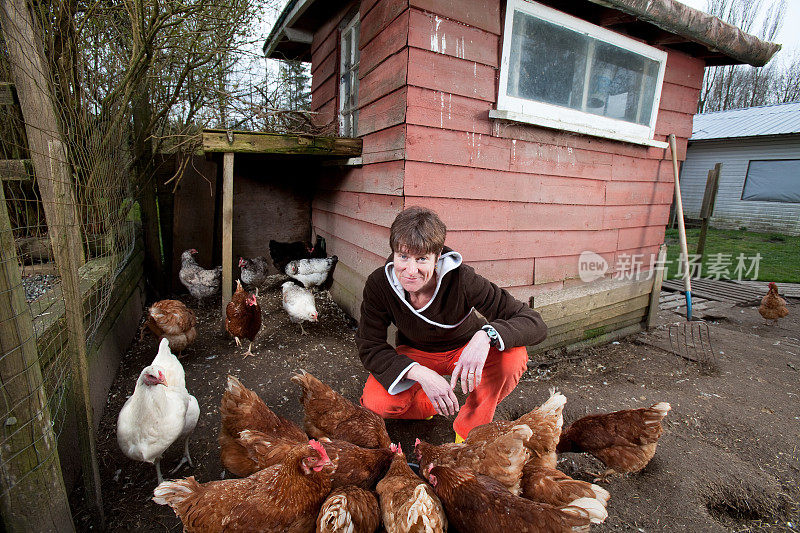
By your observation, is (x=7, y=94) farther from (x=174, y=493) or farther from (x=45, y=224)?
(x=174, y=493)

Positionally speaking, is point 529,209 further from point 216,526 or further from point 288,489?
point 216,526

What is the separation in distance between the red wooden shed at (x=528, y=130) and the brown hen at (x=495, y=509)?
186cm

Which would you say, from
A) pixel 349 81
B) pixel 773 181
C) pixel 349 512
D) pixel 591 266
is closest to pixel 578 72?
pixel 591 266

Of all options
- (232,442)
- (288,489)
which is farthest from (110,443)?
(288,489)

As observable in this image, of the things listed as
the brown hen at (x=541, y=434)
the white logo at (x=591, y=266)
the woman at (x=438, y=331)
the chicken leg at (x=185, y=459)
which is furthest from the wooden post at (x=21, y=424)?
the white logo at (x=591, y=266)

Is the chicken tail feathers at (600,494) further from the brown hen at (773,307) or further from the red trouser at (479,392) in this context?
the brown hen at (773,307)

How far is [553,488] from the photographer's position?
166 centimetres

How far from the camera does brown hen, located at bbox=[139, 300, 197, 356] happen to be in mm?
3188

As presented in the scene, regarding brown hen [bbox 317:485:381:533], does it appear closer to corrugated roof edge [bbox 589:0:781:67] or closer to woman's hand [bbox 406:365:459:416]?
woman's hand [bbox 406:365:459:416]

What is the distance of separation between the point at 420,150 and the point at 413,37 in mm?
768

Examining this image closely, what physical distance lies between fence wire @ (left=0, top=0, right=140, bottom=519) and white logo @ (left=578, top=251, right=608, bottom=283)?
405 cm

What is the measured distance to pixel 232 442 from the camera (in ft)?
6.30

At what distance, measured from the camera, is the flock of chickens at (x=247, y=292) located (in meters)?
3.25

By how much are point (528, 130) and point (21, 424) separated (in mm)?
3520
